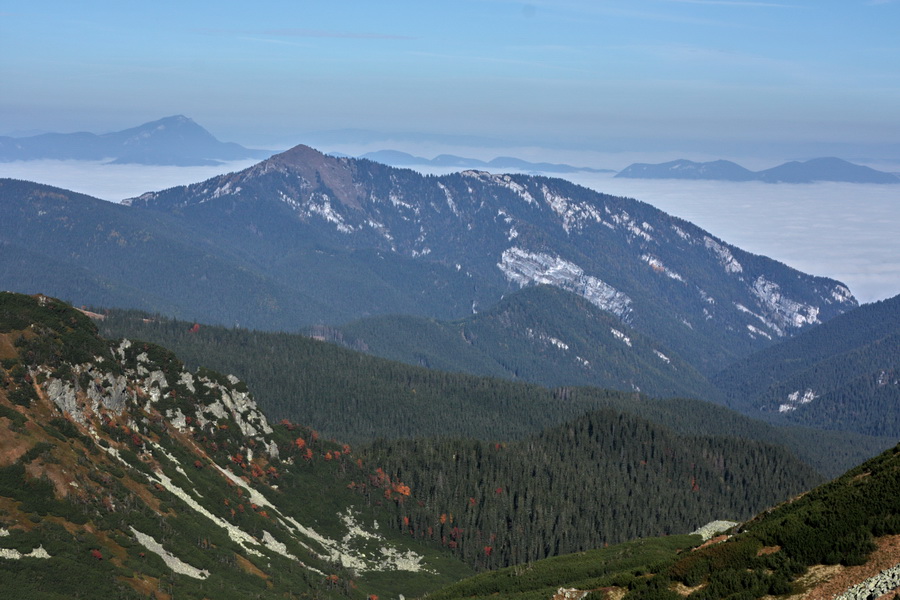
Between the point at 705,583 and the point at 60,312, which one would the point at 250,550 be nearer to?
the point at 60,312

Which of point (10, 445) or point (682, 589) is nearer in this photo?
point (682, 589)

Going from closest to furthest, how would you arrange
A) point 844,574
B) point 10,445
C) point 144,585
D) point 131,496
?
point 844,574 < point 144,585 < point 10,445 < point 131,496

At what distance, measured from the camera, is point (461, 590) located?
Result: 14950cm

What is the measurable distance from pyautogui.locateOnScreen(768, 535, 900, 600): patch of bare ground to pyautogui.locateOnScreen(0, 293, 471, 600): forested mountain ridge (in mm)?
86962

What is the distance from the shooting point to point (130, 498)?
146m

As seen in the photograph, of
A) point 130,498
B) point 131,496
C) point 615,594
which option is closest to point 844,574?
point 615,594

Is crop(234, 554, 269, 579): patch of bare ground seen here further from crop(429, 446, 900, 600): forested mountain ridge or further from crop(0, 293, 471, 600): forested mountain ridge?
crop(429, 446, 900, 600): forested mountain ridge

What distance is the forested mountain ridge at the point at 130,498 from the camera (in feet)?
409

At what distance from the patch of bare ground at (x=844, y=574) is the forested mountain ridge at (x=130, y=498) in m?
87.0

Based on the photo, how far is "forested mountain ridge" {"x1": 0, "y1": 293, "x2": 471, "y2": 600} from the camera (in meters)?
125

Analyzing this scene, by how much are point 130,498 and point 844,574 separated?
111m

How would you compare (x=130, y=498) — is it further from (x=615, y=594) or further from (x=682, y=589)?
(x=682, y=589)

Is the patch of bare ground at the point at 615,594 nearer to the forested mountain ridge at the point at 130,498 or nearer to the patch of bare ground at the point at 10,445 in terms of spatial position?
the forested mountain ridge at the point at 130,498

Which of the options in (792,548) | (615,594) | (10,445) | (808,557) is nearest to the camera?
(808,557)
